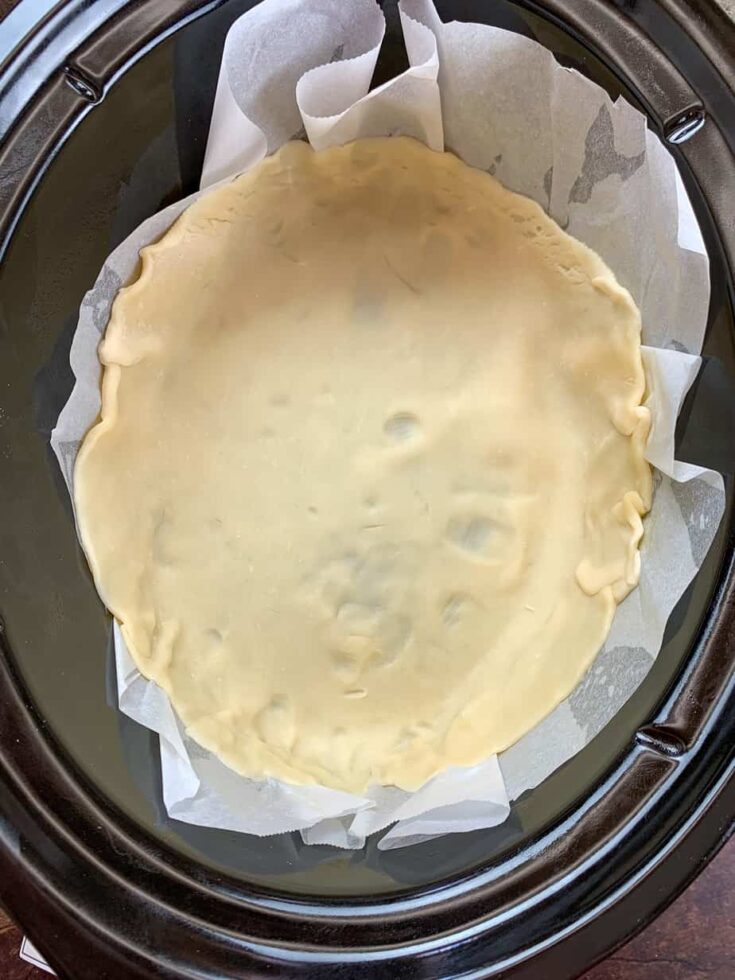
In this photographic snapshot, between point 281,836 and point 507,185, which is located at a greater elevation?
point 507,185

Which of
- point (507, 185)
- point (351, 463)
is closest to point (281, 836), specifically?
point (351, 463)

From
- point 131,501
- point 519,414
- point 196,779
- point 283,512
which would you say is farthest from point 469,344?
point 196,779

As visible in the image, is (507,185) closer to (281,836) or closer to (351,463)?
(351,463)

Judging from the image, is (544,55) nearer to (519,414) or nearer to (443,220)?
(443,220)

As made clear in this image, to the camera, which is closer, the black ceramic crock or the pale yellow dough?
the black ceramic crock
